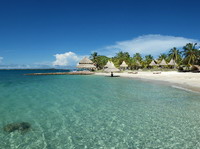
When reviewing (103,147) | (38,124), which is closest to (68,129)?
(38,124)

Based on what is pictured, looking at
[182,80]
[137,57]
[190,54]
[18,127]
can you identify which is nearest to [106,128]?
[18,127]

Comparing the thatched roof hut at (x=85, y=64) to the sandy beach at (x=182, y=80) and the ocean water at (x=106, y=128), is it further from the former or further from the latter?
the ocean water at (x=106, y=128)

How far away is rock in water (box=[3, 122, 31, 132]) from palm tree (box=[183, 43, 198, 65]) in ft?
147

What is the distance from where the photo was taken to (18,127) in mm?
7047

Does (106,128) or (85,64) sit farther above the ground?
(85,64)

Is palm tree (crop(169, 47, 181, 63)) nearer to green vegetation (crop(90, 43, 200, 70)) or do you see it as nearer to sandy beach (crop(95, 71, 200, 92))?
green vegetation (crop(90, 43, 200, 70))

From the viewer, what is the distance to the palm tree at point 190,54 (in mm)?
42838

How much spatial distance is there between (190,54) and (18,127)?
151 feet

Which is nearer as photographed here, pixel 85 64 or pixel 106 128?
pixel 106 128

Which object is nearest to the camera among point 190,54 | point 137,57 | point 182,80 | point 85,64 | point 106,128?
point 106,128

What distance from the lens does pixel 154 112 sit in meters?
9.34

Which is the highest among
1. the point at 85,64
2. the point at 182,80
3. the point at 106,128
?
the point at 85,64

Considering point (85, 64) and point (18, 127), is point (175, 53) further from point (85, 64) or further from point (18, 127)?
point (18, 127)

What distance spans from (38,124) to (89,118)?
95.4 inches
